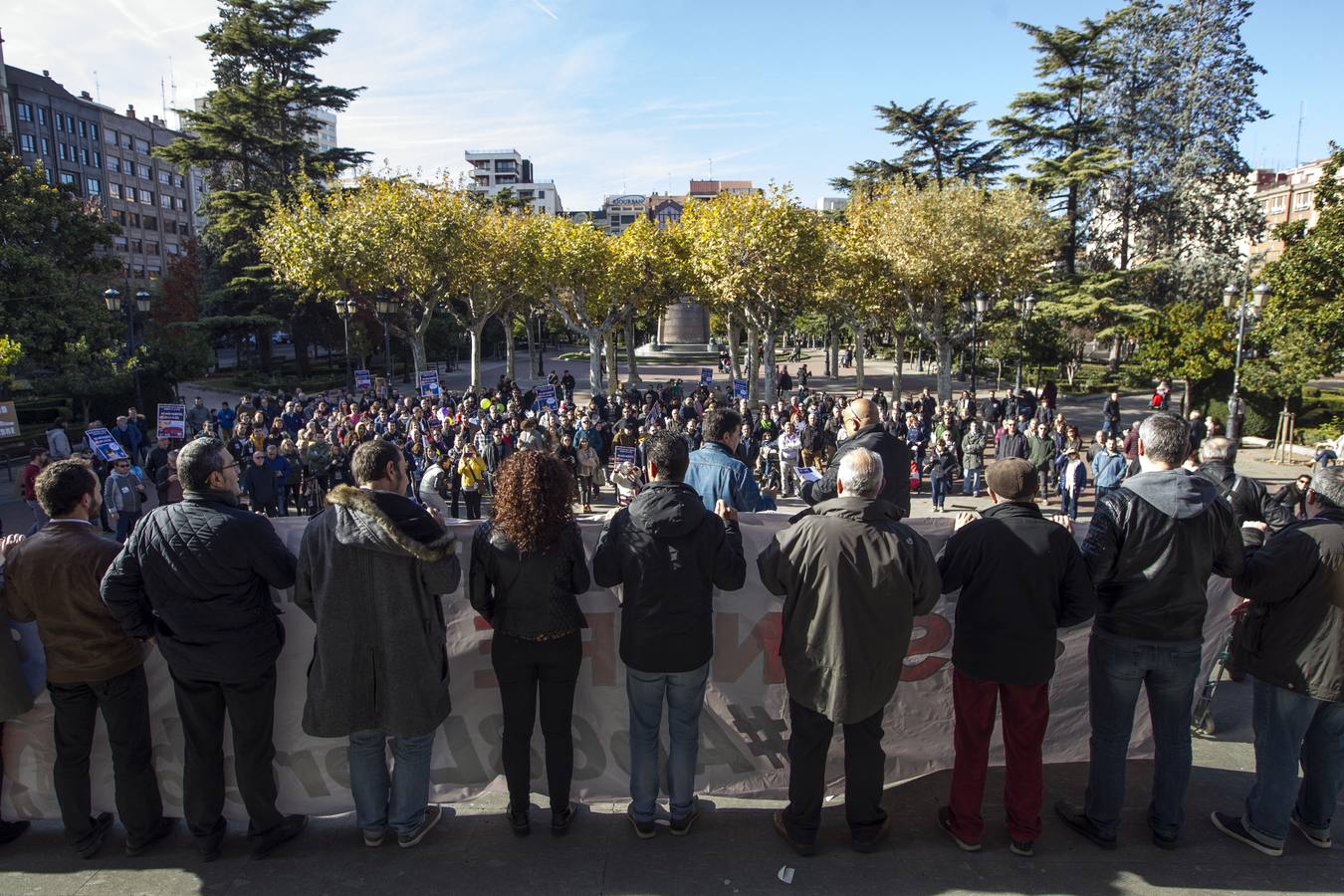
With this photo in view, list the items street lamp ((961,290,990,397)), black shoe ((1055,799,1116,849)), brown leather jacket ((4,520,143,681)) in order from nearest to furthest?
brown leather jacket ((4,520,143,681))
black shoe ((1055,799,1116,849))
street lamp ((961,290,990,397))

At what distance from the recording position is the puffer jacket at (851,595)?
320 centimetres

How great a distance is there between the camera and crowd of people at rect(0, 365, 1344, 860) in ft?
10.7

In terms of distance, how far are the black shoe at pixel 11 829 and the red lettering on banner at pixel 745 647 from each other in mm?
3209

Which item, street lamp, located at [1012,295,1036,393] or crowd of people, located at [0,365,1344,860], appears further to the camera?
street lamp, located at [1012,295,1036,393]

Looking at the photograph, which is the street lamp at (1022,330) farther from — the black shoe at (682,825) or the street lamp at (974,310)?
the black shoe at (682,825)

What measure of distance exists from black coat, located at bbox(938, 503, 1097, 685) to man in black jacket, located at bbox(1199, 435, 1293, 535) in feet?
5.76

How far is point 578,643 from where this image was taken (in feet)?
11.5

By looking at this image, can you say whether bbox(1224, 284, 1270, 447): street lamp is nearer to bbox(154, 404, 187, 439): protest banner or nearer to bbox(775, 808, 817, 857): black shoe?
bbox(775, 808, 817, 857): black shoe

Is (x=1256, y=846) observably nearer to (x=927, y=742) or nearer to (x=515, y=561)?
(x=927, y=742)

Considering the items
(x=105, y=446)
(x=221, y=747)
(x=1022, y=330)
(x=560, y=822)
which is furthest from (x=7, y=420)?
(x=1022, y=330)

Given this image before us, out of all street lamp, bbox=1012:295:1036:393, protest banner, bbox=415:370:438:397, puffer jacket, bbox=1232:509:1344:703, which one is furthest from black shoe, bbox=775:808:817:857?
street lamp, bbox=1012:295:1036:393

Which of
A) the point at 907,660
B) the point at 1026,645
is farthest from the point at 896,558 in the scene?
the point at 907,660

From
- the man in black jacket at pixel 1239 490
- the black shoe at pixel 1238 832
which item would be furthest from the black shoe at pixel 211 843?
the man in black jacket at pixel 1239 490

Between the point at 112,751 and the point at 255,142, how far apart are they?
3909 cm
